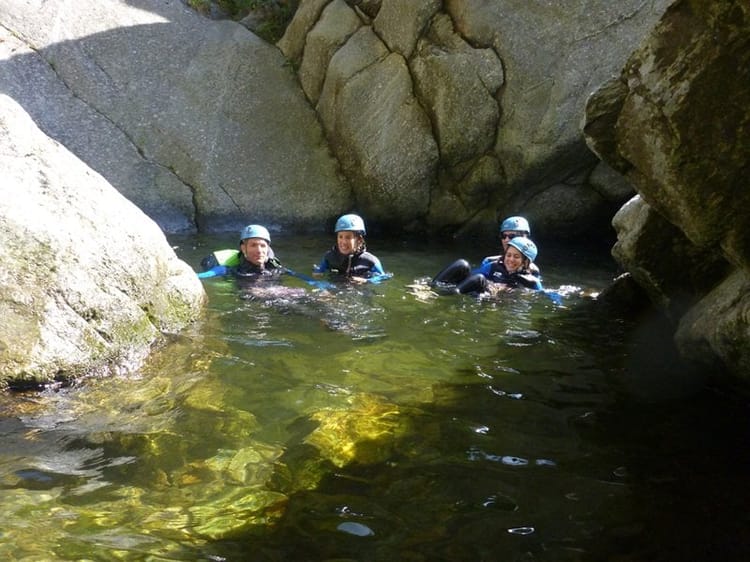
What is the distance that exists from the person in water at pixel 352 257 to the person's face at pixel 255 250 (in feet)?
2.98

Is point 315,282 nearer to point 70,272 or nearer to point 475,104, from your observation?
point 70,272

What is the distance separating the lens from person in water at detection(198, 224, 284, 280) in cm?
1038

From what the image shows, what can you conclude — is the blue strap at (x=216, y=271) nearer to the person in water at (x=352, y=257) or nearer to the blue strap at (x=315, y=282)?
the blue strap at (x=315, y=282)

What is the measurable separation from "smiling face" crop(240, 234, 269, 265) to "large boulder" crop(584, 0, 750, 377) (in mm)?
5552

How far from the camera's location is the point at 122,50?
17500 millimetres

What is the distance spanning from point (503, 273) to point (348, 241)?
241cm

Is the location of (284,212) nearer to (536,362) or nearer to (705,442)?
(536,362)

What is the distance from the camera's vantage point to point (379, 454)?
4961 millimetres

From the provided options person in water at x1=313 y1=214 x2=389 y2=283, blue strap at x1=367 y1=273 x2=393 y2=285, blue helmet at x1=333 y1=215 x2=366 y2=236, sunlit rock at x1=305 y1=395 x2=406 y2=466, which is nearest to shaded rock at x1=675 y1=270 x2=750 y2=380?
sunlit rock at x1=305 y1=395 x2=406 y2=466

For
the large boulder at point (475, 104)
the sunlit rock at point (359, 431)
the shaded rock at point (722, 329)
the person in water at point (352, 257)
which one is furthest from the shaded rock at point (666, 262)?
the large boulder at point (475, 104)

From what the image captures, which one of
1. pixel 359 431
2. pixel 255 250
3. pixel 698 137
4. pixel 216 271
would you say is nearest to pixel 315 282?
pixel 255 250

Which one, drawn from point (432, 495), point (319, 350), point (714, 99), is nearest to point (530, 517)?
point (432, 495)

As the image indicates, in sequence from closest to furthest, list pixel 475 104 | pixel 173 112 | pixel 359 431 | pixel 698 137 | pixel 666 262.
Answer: pixel 698 137 → pixel 359 431 → pixel 666 262 → pixel 475 104 → pixel 173 112

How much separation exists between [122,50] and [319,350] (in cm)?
1321
